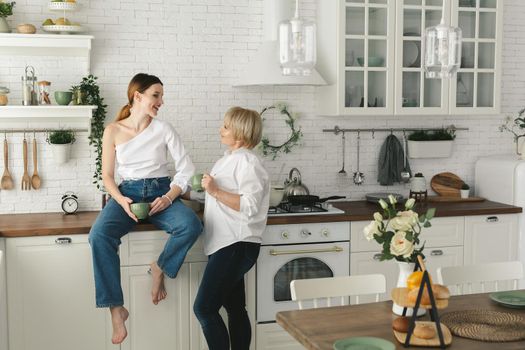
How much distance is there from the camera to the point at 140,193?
14.5 feet

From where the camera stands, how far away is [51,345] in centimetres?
443

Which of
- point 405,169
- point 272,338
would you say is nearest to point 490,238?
point 405,169

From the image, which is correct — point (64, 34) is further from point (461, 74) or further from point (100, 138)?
point (461, 74)

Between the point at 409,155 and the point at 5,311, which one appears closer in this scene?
the point at 5,311

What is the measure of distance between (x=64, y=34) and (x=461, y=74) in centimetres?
295

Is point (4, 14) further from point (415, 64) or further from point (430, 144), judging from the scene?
point (430, 144)

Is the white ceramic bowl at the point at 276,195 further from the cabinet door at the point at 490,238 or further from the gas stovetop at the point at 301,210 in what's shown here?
the cabinet door at the point at 490,238

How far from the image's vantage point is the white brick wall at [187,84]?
4891 millimetres

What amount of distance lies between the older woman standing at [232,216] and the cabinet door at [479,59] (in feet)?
6.54

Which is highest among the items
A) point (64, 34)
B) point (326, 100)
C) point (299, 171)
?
point (64, 34)

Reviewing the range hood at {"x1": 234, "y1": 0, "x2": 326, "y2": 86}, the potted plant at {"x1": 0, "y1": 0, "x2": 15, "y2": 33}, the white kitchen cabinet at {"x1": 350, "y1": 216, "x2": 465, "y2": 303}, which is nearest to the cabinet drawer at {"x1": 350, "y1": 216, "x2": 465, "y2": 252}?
the white kitchen cabinet at {"x1": 350, "y1": 216, "x2": 465, "y2": 303}

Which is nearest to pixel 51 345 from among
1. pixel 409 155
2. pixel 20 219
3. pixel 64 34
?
pixel 20 219

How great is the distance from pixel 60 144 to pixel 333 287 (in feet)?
7.97

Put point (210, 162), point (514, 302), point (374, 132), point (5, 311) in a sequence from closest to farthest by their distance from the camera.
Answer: point (514, 302)
point (5, 311)
point (210, 162)
point (374, 132)
